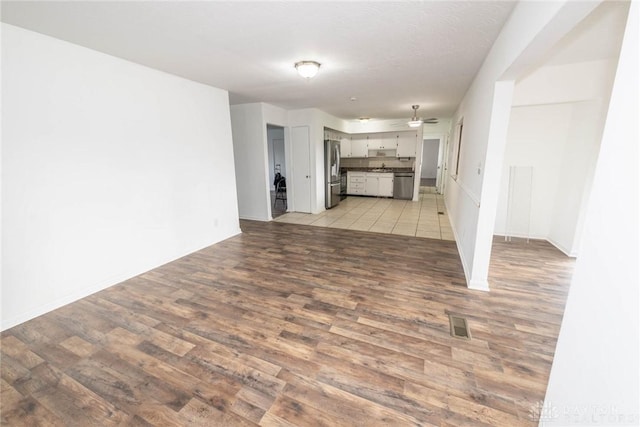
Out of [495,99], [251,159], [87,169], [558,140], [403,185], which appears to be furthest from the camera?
[403,185]

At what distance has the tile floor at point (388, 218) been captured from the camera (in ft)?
16.3

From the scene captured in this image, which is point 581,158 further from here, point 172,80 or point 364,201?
point 172,80

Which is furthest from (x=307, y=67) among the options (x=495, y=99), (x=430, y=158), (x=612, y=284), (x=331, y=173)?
(x=430, y=158)

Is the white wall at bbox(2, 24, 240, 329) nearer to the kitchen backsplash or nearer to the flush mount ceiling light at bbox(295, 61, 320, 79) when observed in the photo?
the flush mount ceiling light at bbox(295, 61, 320, 79)

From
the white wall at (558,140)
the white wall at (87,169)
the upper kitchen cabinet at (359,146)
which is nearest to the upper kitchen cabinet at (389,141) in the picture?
the upper kitchen cabinet at (359,146)

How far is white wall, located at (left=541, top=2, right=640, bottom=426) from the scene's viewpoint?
0.78 metres

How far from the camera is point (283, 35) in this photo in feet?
7.51

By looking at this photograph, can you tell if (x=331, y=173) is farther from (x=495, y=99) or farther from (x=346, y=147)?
(x=495, y=99)

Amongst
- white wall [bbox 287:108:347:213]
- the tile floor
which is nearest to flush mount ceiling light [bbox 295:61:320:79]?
the tile floor

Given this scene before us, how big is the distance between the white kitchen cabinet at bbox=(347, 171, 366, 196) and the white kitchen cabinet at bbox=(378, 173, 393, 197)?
0.57m

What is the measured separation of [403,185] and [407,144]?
149cm

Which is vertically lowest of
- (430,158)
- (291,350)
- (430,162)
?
(291,350)

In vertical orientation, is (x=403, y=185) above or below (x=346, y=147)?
below

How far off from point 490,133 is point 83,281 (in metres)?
4.39
